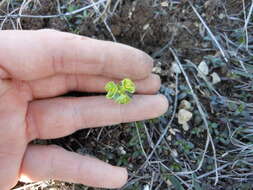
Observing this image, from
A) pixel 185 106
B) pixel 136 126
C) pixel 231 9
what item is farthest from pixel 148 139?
pixel 231 9

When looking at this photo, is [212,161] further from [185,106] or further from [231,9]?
[231,9]

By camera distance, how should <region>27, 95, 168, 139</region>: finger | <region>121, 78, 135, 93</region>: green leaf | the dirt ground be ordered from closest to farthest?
1. <region>121, 78, 135, 93</region>: green leaf
2. <region>27, 95, 168, 139</region>: finger
3. the dirt ground

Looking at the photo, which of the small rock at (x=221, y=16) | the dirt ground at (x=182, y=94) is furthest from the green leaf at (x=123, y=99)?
the small rock at (x=221, y=16)

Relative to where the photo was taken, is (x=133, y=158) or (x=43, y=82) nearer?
(x=43, y=82)

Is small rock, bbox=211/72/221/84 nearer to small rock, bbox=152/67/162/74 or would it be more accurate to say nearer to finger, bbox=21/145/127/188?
small rock, bbox=152/67/162/74

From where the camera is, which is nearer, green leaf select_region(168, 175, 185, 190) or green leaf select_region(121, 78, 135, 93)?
green leaf select_region(121, 78, 135, 93)

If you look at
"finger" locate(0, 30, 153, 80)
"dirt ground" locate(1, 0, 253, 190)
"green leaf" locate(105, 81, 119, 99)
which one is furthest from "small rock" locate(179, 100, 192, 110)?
"green leaf" locate(105, 81, 119, 99)
